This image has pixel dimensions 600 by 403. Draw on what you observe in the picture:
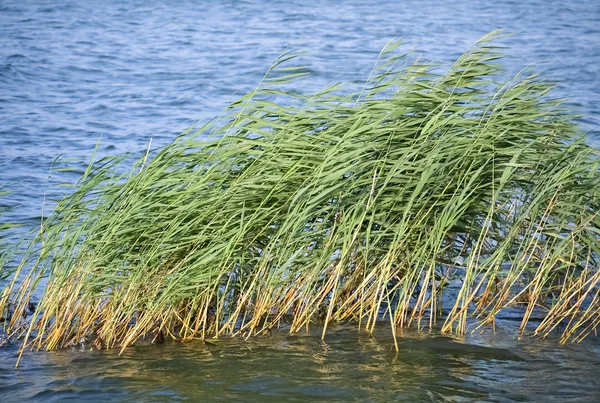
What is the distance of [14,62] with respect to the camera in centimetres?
1984

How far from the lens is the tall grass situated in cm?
627

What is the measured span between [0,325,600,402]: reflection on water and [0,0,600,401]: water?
0.05 ft

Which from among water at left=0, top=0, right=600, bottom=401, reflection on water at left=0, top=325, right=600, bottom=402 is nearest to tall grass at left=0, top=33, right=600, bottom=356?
Result: reflection on water at left=0, top=325, right=600, bottom=402

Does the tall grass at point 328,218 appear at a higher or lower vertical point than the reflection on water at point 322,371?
higher

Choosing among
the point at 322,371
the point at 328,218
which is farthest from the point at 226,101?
the point at 322,371

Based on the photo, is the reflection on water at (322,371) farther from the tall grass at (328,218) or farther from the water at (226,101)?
the tall grass at (328,218)

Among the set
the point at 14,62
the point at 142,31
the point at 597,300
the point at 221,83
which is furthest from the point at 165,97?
the point at 597,300

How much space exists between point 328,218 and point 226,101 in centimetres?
1134

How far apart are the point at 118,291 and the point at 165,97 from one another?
11956 mm

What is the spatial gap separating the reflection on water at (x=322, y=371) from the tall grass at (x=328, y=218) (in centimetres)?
20

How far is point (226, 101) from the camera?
57.4 feet

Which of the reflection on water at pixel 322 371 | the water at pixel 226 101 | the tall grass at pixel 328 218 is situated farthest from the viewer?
the tall grass at pixel 328 218

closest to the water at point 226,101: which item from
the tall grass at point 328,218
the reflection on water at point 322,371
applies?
the reflection on water at point 322,371

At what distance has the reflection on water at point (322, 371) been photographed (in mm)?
5578
